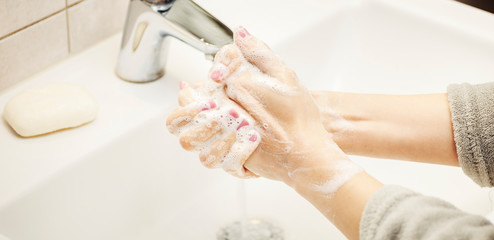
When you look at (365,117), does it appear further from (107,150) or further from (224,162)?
(107,150)

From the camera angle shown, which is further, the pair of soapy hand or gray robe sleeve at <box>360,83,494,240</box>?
the pair of soapy hand

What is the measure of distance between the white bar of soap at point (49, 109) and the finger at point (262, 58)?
0.21 meters

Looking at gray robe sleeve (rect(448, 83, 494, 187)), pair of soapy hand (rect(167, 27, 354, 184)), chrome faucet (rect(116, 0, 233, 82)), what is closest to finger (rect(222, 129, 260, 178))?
pair of soapy hand (rect(167, 27, 354, 184))

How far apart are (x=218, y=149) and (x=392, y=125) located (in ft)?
0.82

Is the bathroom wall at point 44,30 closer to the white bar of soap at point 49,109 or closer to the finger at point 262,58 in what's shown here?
the white bar of soap at point 49,109

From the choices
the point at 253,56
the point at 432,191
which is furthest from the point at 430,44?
the point at 253,56

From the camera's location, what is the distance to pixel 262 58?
0.60m

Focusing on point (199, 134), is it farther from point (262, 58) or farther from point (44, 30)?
point (44, 30)

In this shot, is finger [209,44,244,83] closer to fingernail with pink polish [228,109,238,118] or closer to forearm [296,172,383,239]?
fingernail with pink polish [228,109,238,118]

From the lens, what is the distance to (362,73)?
997mm

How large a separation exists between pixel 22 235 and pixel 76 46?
289 millimetres

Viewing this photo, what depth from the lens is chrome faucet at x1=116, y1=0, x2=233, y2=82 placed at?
67 cm

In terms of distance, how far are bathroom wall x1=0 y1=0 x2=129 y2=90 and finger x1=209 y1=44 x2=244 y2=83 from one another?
0.25 m

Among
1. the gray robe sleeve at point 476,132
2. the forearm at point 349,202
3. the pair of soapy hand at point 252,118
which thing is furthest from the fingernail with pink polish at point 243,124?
the gray robe sleeve at point 476,132
